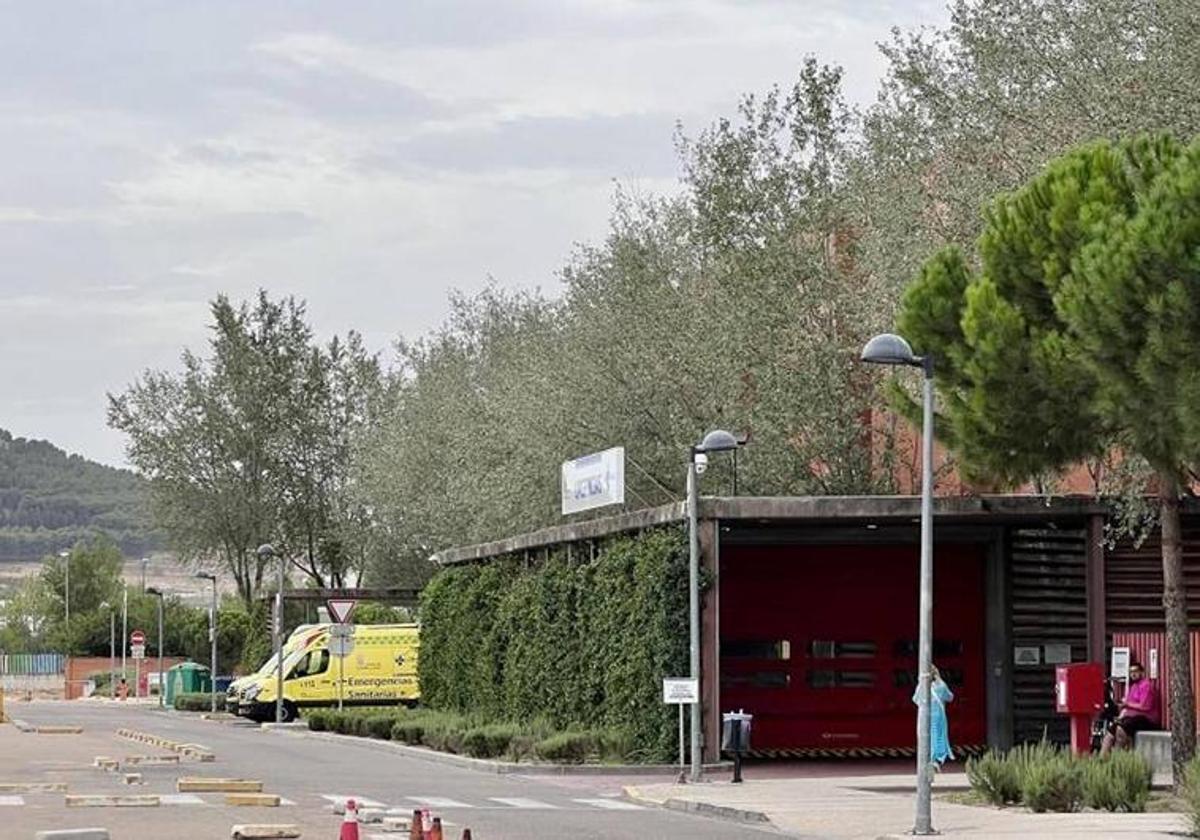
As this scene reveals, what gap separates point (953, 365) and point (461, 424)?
129ft

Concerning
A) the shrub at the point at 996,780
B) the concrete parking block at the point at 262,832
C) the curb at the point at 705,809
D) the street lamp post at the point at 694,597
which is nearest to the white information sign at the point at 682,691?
the street lamp post at the point at 694,597

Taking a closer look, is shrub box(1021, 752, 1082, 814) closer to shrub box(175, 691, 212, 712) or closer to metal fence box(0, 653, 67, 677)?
shrub box(175, 691, 212, 712)

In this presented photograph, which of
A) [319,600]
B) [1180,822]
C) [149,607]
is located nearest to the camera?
[1180,822]

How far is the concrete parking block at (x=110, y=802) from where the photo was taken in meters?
26.8

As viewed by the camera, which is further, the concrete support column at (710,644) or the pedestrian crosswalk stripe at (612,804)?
the concrete support column at (710,644)

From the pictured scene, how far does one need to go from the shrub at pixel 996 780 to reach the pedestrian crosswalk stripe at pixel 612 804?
408cm

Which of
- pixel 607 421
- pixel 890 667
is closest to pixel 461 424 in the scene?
pixel 607 421

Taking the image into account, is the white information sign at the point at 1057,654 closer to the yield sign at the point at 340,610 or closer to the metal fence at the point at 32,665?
the yield sign at the point at 340,610

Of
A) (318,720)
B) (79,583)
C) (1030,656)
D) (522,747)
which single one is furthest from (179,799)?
(79,583)

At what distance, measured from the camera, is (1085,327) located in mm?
25828

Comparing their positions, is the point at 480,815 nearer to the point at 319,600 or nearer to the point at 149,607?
the point at 319,600

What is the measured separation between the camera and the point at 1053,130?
33.8 metres

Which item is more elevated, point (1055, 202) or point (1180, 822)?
point (1055, 202)

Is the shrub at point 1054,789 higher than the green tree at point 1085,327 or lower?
lower
